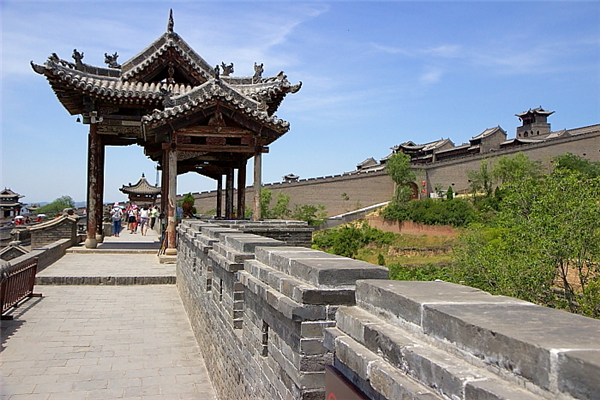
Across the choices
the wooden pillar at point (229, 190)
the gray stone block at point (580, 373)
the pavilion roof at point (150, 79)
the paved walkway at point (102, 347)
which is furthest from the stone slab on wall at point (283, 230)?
the gray stone block at point (580, 373)

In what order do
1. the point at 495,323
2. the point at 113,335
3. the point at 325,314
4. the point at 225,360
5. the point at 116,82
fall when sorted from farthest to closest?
the point at 116,82, the point at 113,335, the point at 225,360, the point at 325,314, the point at 495,323

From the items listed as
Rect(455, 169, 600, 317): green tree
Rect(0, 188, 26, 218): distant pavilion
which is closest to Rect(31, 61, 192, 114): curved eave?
Rect(455, 169, 600, 317): green tree

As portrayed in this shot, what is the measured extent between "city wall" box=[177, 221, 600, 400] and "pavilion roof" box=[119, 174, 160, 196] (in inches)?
1252

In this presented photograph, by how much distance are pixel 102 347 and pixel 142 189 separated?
29.4 meters

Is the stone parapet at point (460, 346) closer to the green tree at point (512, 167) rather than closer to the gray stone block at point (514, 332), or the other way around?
the gray stone block at point (514, 332)

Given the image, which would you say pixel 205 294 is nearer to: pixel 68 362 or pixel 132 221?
pixel 68 362

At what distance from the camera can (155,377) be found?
6.43 metres

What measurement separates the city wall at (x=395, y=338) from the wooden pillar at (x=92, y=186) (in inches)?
478

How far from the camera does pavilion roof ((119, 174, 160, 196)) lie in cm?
3488

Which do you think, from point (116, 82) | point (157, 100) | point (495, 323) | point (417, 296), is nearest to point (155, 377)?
point (417, 296)

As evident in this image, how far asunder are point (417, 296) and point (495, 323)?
0.47 m

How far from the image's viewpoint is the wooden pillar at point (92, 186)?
15.3m

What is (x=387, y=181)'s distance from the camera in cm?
5444

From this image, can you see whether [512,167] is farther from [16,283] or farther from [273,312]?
[273,312]
